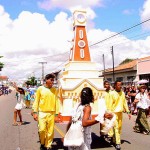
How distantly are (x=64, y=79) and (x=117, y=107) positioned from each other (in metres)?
9.70

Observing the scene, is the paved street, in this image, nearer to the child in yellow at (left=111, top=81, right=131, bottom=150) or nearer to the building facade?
the child in yellow at (left=111, top=81, right=131, bottom=150)

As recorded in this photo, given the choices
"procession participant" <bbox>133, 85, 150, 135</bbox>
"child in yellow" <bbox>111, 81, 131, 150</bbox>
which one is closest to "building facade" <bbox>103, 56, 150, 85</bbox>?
"procession participant" <bbox>133, 85, 150, 135</bbox>

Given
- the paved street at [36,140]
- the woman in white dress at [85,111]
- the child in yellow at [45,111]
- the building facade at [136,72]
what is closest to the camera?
the woman in white dress at [85,111]

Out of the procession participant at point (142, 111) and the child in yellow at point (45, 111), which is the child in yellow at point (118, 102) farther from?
the procession participant at point (142, 111)

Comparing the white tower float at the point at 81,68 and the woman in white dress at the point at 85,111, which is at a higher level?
the white tower float at the point at 81,68

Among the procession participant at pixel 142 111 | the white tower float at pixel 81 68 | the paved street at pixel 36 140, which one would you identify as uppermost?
the white tower float at pixel 81 68

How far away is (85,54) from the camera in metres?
20.7

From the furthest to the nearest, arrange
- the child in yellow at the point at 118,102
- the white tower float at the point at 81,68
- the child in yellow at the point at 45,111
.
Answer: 1. the white tower float at the point at 81,68
2. the child in yellow at the point at 118,102
3. the child in yellow at the point at 45,111

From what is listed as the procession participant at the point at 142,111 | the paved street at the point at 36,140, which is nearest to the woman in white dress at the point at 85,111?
the paved street at the point at 36,140

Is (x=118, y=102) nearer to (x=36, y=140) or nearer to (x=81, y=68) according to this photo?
(x=36, y=140)

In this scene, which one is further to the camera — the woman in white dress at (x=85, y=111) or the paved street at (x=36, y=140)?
the paved street at (x=36, y=140)

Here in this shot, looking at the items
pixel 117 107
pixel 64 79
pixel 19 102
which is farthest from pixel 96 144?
pixel 64 79

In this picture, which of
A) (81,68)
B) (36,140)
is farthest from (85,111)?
(81,68)

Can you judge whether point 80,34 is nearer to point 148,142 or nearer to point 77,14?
point 77,14
